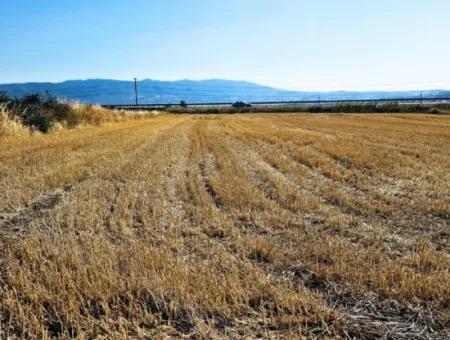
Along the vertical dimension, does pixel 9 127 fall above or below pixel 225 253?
above

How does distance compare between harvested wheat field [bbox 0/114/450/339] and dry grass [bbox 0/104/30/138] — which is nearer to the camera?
harvested wheat field [bbox 0/114/450/339]

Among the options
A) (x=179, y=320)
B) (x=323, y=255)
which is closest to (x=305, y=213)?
(x=323, y=255)

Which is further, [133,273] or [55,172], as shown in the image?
[55,172]

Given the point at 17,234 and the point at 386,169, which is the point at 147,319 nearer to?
the point at 17,234

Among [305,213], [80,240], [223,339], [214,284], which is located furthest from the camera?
[305,213]

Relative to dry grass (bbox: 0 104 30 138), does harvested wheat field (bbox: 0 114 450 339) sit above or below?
below

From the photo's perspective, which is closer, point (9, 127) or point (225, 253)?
point (225, 253)

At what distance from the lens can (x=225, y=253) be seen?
5.67 m

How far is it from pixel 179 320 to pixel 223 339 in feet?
1.66

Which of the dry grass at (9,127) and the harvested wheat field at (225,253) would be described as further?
the dry grass at (9,127)

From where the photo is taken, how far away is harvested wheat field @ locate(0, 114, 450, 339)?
4.07 m

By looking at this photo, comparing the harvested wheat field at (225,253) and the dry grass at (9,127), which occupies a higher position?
the dry grass at (9,127)

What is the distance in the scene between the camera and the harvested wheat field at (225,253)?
407cm

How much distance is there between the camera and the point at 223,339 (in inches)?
149
